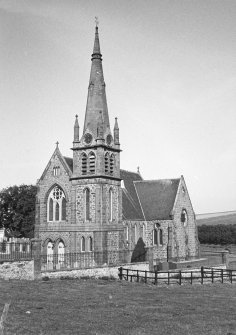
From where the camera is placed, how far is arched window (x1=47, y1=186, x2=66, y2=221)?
150 ft

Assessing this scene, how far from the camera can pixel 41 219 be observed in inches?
1812

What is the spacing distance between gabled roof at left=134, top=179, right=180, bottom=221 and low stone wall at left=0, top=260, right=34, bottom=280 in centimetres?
2312

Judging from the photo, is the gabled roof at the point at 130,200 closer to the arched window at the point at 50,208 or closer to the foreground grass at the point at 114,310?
the arched window at the point at 50,208

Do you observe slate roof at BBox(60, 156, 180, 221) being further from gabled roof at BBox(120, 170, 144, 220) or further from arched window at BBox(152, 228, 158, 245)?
arched window at BBox(152, 228, 158, 245)

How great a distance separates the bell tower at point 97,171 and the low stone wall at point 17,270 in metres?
12.7

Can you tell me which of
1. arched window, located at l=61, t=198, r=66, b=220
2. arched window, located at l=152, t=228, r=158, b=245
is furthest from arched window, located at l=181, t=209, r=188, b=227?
arched window, located at l=61, t=198, r=66, b=220

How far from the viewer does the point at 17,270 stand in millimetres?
29047

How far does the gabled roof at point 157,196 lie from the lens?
50594 millimetres

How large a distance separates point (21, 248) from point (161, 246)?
20.2 metres

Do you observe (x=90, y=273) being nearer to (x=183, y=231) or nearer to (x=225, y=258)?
(x=225, y=258)

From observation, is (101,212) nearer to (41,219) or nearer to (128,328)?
(41,219)

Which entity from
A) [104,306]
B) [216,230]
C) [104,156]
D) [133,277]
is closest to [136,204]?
[104,156]

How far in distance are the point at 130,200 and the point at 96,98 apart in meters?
12.8

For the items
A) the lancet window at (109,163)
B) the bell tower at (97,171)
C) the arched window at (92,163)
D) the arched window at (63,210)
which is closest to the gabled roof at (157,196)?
the bell tower at (97,171)
